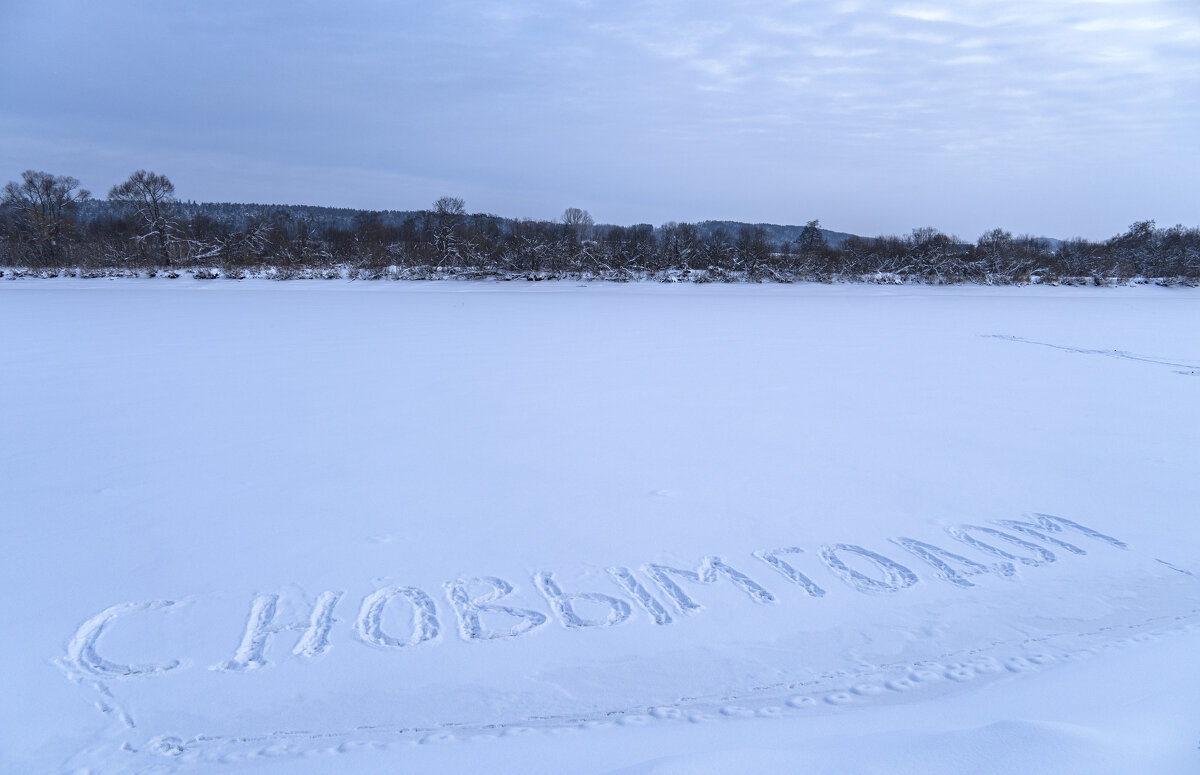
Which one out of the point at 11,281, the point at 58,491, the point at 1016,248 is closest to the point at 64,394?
the point at 58,491

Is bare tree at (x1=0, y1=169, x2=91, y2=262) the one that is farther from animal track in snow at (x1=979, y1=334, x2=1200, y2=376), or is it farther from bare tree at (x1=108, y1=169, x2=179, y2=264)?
animal track in snow at (x1=979, y1=334, x2=1200, y2=376)

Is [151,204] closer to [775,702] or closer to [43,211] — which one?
[43,211]

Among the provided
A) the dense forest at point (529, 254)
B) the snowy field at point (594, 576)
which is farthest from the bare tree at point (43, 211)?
the snowy field at point (594, 576)

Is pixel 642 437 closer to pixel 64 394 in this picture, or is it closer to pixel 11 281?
pixel 64 394

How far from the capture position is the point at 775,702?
2422mm

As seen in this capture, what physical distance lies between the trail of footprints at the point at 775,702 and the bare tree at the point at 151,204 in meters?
36.5

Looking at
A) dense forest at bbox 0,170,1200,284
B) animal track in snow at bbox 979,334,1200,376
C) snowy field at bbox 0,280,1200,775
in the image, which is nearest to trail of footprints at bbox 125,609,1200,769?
snowy field at bbox 0,280,1200,775

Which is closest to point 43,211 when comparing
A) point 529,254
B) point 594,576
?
point 529,254

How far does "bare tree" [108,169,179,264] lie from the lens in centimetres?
3278

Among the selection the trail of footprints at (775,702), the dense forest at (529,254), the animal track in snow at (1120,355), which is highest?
the dense forest at (529,254)

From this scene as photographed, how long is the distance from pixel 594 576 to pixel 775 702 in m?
1.09

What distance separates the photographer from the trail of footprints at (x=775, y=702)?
2.16m

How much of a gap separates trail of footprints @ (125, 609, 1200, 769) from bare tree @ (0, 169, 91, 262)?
40039mm

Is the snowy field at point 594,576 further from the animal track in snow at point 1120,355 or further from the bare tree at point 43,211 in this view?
the bare tree at point 43,211
